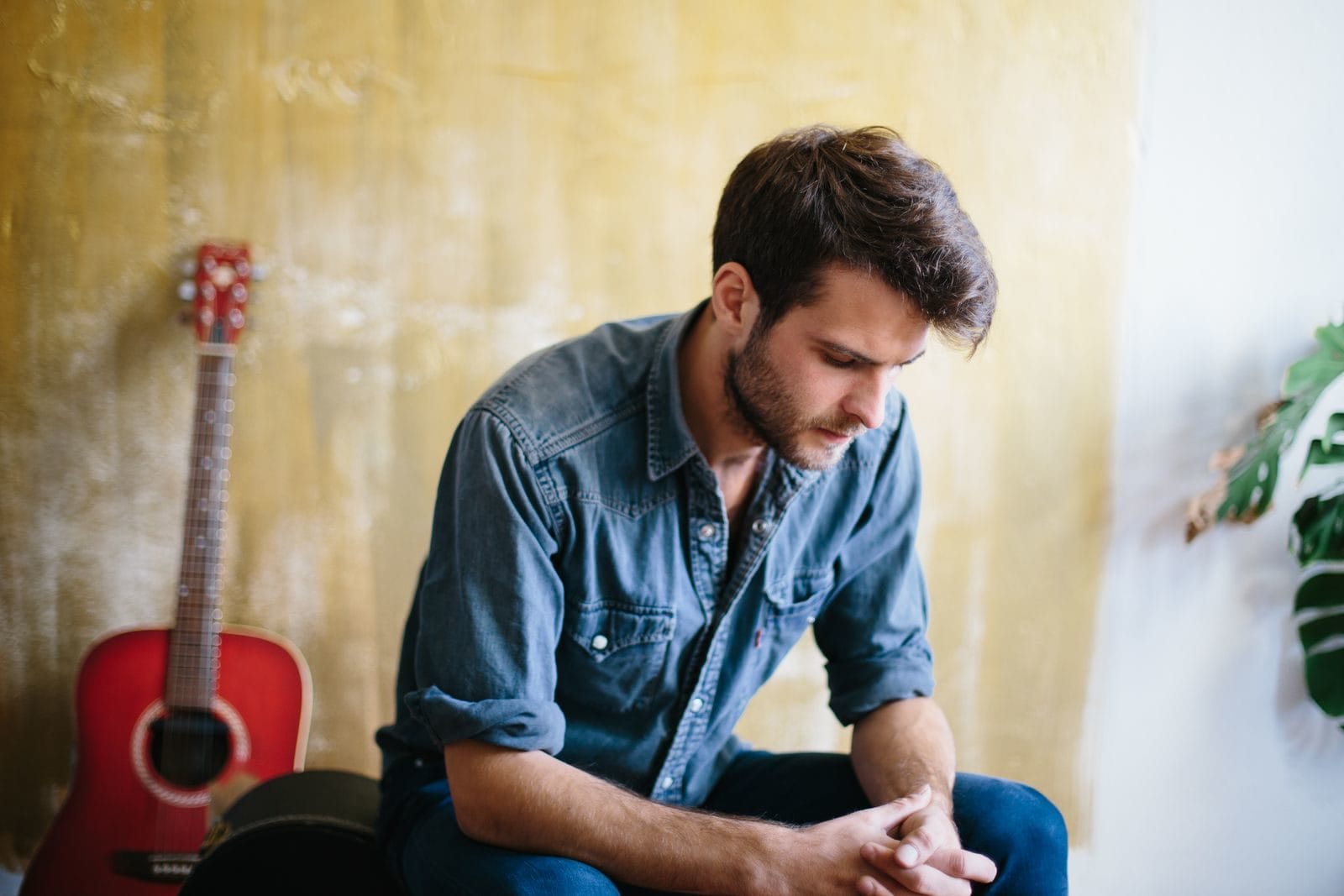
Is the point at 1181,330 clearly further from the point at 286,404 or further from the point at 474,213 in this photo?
the point at 286,404

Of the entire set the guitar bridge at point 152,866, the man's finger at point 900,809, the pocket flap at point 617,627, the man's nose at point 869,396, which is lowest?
the guitar bridge at point 152,866

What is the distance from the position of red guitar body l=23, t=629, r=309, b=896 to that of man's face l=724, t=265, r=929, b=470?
1007 mm

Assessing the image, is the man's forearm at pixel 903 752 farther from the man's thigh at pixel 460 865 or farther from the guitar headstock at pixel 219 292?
the guitar headstock at pixel 219 292

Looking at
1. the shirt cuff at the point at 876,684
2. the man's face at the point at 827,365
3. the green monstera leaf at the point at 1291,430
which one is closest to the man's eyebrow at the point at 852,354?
the man's face at the point at 827,365

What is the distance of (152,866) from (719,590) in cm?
107

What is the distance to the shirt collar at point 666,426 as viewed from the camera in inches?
49.5

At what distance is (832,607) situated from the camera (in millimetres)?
1460

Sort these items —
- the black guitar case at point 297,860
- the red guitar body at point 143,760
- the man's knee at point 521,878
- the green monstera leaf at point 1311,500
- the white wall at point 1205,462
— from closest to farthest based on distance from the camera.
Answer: the man's knee at point 521,878, the black guitar case at point 297,860, the red guitar body at point 143,760, the green monstera leaf at point 1311,500, the white wall at point 1205,462

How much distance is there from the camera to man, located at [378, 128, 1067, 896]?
1087 millimetres

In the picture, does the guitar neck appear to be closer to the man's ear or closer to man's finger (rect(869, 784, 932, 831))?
the man's ear

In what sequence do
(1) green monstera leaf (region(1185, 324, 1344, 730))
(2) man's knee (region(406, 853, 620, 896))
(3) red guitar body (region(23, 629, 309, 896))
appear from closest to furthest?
1. (2) man's knee (region(406, 853, 620, 896))
2. (3) red guitar body (region(23, 629, 309, 896))
3. (1) green monstera leaf (region(1185, 324, 1344, 730))

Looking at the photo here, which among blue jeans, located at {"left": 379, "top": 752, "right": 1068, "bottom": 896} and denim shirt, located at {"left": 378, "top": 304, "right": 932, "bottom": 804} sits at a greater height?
denim shirt, located at {"left": 378, "top": 304, "right": 932, "bottom": 804}

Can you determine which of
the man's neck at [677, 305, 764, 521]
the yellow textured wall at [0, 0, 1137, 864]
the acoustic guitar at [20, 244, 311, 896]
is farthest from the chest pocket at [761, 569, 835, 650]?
the acoustic guitar at [20, 244, 311, 896]

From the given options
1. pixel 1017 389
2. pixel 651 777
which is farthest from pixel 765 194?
pixel 1017 389
